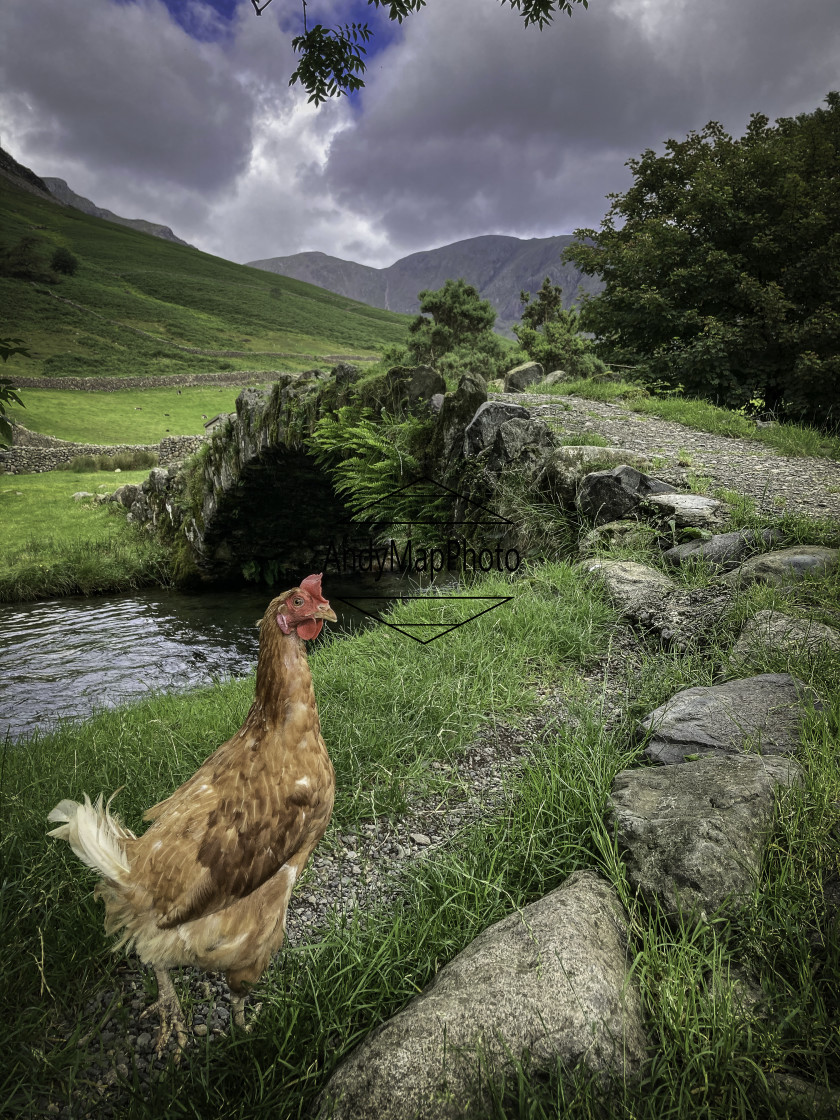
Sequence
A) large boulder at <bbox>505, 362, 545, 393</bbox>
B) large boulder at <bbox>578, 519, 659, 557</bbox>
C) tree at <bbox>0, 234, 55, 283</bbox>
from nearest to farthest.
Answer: large boulder at <bbox>578, 519, 659, 557</bbox>
large boulder at <bbox>505, 362, 545, 393</bbox>
tree at <bbox>0, 234, 55, 283</bbox>

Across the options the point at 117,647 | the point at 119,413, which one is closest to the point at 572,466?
the point at 117,647

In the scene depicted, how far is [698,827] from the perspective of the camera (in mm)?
1881

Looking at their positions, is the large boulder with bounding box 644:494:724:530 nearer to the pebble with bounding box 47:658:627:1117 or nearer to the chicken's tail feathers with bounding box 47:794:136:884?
the pebble with bounding box 47:658:627:1117

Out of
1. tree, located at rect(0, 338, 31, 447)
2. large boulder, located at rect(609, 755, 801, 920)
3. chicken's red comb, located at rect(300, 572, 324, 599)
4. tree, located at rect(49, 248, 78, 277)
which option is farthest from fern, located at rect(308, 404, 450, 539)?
tree, located at rect(49, 248, 78, 277)

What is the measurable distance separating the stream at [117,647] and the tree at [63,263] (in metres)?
68.3

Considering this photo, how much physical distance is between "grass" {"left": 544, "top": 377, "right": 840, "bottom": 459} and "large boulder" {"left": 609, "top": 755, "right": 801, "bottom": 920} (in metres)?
7.02

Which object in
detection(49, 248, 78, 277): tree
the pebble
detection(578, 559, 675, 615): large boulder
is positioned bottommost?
the pebble

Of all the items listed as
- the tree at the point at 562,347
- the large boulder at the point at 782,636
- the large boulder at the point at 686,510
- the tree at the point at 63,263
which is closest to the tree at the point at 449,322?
the tree at the point at 562,347

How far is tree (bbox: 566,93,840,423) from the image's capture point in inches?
414

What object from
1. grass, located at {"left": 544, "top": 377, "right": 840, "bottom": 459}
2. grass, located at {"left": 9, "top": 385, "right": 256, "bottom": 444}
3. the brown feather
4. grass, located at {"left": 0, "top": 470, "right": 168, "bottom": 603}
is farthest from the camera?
grass, located at {"left": 9, "top": 385, "right": 256, "bottom": 444}

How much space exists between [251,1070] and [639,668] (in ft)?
10.2

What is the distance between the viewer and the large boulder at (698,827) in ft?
5.84

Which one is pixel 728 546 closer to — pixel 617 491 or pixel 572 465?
pixel 617 491

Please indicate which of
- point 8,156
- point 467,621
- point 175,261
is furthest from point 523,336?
point 8,156
